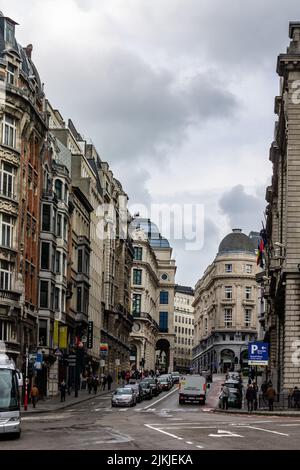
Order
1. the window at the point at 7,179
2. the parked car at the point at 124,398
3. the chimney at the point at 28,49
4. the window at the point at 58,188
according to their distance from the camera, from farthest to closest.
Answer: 1. the window at the point at 58,188
2. the chimney at the point at 28,49
3. the parked car at the point at 124,398
4. the window at the point at 7,179

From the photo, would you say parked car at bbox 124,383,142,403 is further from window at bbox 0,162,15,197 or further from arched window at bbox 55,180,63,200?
arched window at bbox 55,180,63,200

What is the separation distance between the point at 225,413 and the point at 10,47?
30.2 m

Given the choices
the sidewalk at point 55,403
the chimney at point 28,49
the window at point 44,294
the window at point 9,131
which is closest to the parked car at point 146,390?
the sidewalk at point 55,403

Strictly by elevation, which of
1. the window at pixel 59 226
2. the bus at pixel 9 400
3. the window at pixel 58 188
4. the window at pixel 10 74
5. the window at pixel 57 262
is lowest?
the bus at pixel 9 400

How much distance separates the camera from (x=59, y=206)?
8988 centimetres

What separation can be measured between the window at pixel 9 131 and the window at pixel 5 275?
8.57 m

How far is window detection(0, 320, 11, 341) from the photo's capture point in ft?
234

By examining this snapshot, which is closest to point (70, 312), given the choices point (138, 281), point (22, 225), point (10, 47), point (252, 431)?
point (22, 225)

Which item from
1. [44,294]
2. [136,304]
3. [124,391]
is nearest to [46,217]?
[44,294]

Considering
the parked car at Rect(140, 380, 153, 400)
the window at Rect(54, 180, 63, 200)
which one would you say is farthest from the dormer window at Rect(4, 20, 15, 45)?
the parked car at Rect(140, 380, 153, 400)

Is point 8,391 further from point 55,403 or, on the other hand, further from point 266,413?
point 55,403

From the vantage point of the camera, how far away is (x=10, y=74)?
7456cm

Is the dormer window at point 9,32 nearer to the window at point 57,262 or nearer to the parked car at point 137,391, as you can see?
the window at point 57,262

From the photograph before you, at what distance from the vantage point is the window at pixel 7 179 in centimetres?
7262
